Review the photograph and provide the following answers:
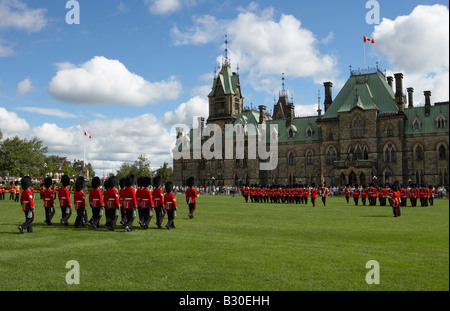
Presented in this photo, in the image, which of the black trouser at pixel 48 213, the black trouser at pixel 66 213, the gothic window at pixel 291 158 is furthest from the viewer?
the gothic window at pixel 291 158

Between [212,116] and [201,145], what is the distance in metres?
6.59

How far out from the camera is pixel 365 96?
66.8 metres

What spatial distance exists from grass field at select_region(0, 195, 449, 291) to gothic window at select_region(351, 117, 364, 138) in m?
49.6

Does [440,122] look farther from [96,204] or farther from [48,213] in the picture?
[48,213]

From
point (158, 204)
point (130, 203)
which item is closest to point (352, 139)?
point (158, 204)

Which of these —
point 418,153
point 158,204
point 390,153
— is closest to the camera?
point 158,204

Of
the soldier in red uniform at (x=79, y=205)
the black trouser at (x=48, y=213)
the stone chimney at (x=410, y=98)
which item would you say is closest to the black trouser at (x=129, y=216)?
the soldier in red uniform at (x=79, y=205)

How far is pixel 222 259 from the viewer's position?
35.1ft

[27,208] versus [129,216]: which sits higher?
[27,208]

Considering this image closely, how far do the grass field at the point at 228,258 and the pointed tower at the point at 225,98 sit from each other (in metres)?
65.4

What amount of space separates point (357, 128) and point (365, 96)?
5.53 metres

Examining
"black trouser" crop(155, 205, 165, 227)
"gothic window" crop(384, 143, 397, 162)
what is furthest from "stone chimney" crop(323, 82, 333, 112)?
"black trouser" crop(155, 205, 165, 227)

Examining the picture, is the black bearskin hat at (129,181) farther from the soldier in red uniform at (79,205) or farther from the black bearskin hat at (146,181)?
the soldier in red uniform at (79,205)

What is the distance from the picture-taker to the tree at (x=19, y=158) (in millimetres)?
91375
